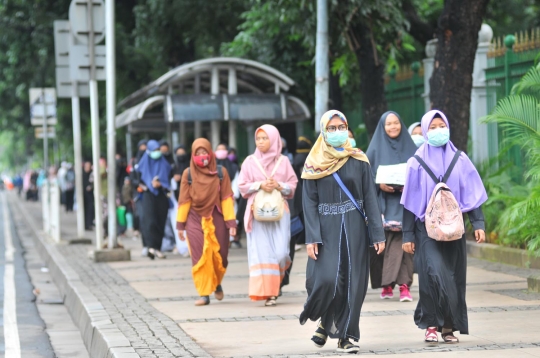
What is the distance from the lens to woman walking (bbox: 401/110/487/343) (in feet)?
25.2

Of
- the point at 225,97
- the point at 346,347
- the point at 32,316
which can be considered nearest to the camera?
the point at 346,347

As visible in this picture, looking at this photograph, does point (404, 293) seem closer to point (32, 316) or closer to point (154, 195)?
point (32, 316)

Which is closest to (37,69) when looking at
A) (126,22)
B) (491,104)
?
(126,22)

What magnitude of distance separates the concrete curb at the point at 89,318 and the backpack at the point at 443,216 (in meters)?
2.16

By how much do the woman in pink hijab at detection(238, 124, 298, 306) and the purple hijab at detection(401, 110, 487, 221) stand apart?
2870mm

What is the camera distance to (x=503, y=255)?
13445mm

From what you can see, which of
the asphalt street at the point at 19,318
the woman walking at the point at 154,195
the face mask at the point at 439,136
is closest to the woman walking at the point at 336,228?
the face mask at the point at 439,136

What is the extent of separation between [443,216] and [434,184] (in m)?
0.30

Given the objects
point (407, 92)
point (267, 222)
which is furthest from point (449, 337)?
point (407, 92)

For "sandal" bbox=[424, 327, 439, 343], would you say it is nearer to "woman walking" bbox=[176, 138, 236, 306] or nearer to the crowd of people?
the crowd of people

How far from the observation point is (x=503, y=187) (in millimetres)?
14633

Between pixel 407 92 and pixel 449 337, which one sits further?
pixel 407 92

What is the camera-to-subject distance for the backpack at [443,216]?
25.0 feet

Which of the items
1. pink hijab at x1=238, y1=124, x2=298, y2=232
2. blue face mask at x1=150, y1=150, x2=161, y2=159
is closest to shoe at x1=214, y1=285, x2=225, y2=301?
pink hijab at x1=238, y1=124, x2=298, y2=232
